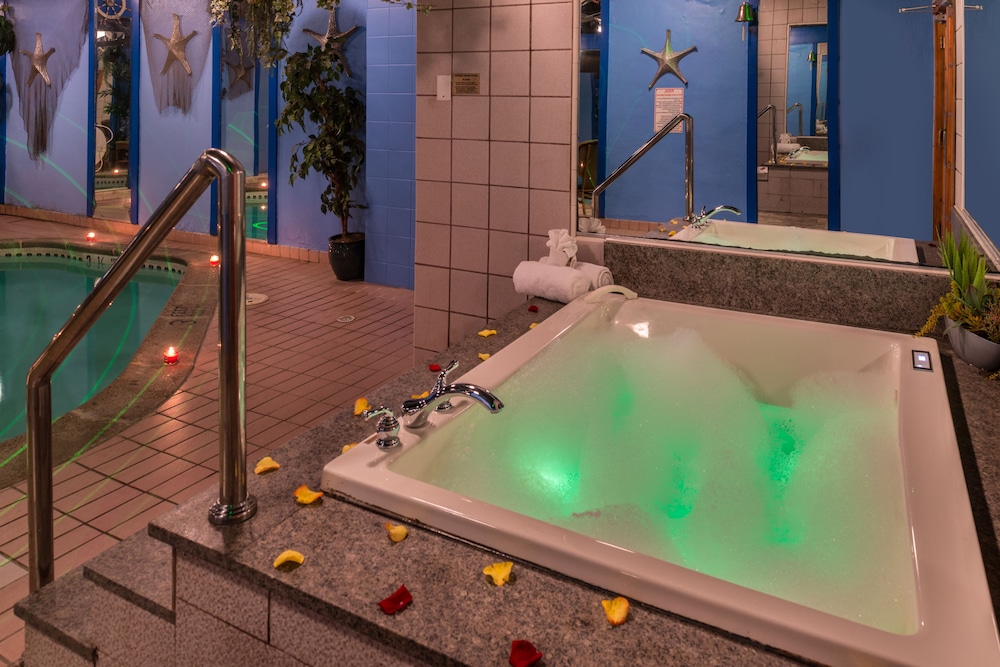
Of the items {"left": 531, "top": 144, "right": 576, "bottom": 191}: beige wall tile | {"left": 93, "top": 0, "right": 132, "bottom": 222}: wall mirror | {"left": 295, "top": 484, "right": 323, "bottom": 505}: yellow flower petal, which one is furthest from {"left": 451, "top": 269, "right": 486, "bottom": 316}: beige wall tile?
{"left": 93, "top": 0, "right": 132, "bottom": 222}: wall mirror

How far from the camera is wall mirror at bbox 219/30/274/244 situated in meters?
6.50

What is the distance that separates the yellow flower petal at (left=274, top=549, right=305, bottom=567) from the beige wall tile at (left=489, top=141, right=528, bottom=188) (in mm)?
1826

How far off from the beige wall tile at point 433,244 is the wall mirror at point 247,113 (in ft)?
12.4

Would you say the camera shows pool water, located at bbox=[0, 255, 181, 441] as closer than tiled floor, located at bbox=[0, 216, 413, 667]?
No

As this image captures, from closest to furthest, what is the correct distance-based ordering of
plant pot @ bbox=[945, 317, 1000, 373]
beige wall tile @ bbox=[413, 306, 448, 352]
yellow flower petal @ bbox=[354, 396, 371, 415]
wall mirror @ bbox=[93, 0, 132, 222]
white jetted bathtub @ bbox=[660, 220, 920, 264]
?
yellow flower petal @ bbox=[354, 396, 371, 415] → plant pot @ bbox=[945, 317, 1000, 373] → white jetted bathtub @ bbox=[660, 220, 920, 264] → beige wall tile @ bbox=[413, 306, 448, 352] → wall mirror @ bbox=[93, 0, 132, 222]

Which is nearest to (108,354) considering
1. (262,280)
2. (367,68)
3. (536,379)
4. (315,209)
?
(262,280)

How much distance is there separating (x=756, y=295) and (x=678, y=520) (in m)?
0.95

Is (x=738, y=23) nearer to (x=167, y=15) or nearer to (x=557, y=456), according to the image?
(x=557, y=456)

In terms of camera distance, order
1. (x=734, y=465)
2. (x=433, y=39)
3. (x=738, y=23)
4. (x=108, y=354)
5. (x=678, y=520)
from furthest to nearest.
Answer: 1. (x=108, y=354)
2. (x=433, y=39)
3. (x=738, y=23)
4. (x=734, y=465)
5. (x=678, y=520)

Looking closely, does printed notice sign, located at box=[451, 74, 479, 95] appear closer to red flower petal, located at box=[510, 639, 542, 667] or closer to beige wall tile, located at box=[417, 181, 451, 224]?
beige wall tile, located at box=[417, 181, 451, 224]

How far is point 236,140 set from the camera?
6684mm

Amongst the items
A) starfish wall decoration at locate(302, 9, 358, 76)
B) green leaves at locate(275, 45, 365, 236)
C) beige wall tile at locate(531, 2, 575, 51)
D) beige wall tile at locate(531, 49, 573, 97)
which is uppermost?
starfish wall decoration at locate(302, 9, 358, 76)

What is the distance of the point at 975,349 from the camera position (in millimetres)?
1935

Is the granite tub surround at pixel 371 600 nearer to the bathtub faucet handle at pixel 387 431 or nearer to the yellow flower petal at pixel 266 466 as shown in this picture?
the yellow flower petal at pixel 266 466
